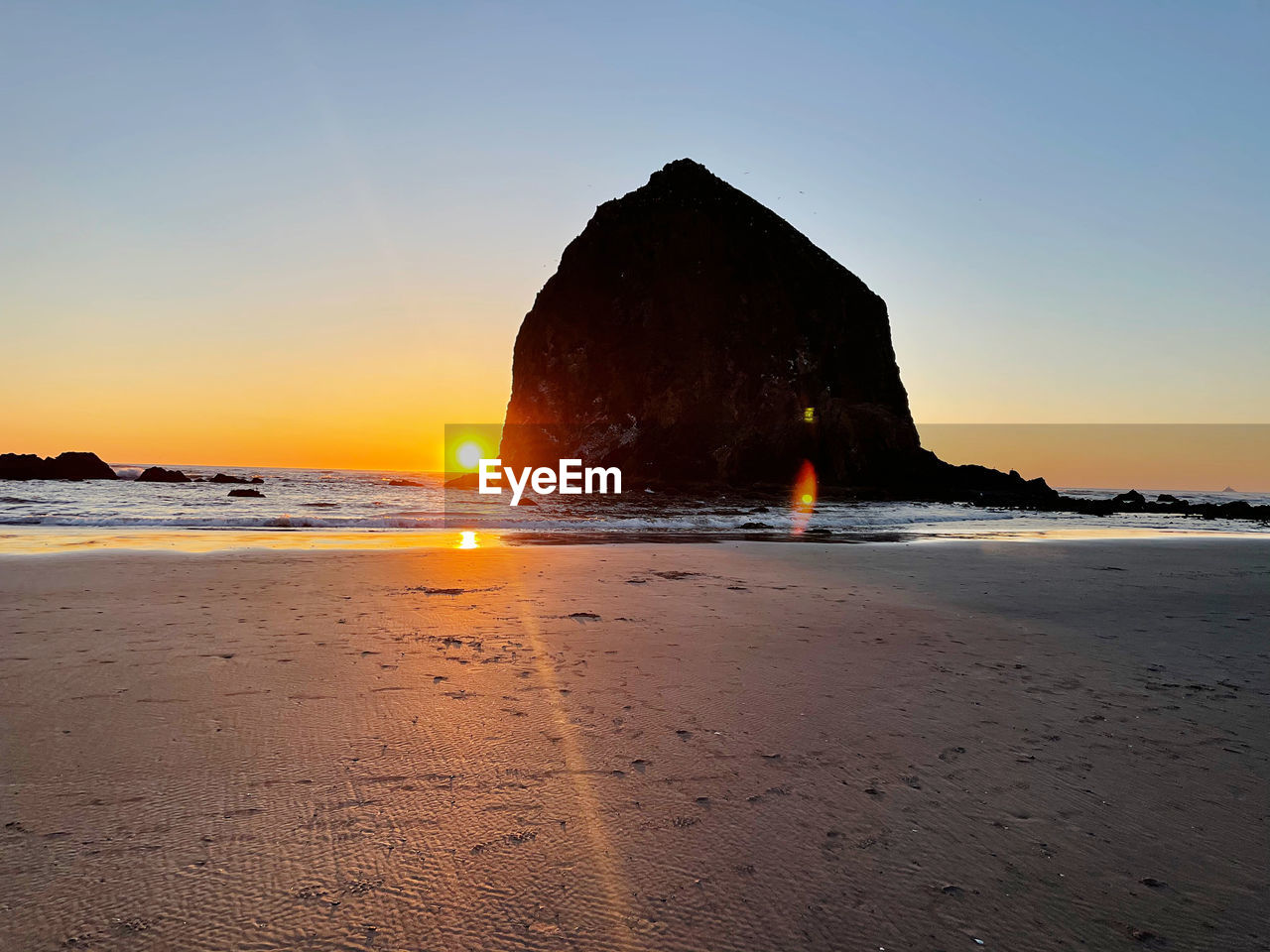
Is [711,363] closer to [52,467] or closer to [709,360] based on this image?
[709,360]

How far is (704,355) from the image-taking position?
2389 inches

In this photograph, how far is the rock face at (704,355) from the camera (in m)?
57.7

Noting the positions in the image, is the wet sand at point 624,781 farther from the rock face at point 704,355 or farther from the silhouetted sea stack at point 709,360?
the rock face at point 704,355

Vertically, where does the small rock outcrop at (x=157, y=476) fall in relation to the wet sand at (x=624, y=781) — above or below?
above

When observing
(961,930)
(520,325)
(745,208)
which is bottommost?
(961,930)

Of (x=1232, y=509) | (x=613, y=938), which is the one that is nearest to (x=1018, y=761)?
(x=613, y=938)

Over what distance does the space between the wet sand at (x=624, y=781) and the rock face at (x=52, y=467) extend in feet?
182

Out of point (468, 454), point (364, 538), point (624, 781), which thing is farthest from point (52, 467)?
point (624, 781)

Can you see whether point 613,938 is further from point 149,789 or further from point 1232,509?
point 1232,509

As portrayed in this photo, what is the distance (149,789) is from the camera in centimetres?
279

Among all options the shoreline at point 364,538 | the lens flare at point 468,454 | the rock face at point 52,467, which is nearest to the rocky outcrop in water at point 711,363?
the lens flare at point 468,454

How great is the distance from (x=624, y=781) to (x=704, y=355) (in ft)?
194

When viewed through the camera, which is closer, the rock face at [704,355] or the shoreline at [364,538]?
the shoreline at [364,538]

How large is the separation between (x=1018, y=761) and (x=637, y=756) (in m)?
1.79
